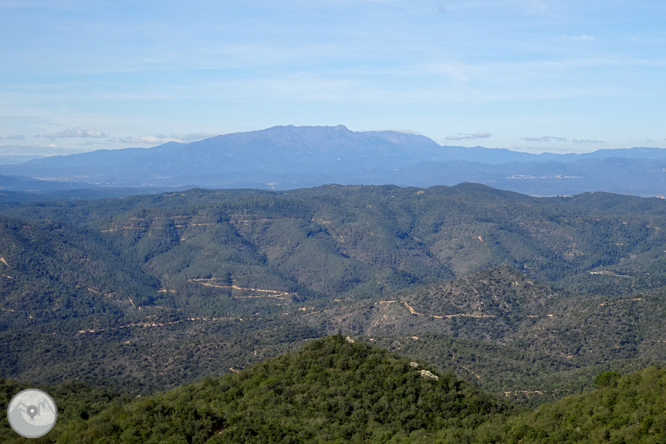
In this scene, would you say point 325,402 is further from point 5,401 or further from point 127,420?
point 5,401

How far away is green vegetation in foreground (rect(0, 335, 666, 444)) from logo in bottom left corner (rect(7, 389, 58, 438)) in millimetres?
1755

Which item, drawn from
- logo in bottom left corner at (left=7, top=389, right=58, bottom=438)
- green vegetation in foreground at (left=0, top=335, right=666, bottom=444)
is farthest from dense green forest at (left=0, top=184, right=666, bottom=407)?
logo in bottom left corner at (left=7, top=389, right=58, bottom=438)

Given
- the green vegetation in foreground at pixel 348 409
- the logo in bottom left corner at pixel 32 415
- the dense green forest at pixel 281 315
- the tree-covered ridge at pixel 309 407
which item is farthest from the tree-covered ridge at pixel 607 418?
the logo in bottom left corner at pixel 32 415

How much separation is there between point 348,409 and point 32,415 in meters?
22.8

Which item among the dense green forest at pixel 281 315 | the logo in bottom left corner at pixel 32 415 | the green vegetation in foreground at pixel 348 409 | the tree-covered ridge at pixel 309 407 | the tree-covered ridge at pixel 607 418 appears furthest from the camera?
the dense green forest at pixel 281 315

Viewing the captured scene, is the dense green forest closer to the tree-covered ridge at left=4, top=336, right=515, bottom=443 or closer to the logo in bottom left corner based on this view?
the tree-covered ridge at left=4, top=336, right=515, bottom=443

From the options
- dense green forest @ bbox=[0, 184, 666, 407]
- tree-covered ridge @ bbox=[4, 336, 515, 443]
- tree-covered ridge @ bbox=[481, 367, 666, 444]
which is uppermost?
tree-covered ridge @ bbox=[481, 367, 666, 444]

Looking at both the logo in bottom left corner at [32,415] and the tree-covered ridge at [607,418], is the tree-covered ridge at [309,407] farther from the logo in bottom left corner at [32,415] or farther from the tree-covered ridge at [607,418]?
the tree-covered ridge at [607,418]

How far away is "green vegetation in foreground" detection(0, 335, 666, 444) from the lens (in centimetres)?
4075

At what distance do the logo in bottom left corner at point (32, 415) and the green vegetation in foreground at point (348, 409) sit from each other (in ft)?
5.76

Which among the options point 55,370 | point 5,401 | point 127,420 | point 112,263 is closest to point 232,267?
point 112,263

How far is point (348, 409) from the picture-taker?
5022 cm

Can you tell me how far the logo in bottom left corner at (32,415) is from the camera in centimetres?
3928

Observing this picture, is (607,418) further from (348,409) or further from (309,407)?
(309,407)
